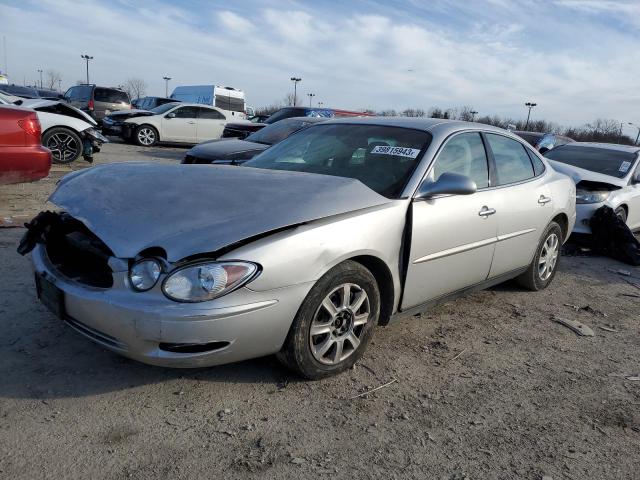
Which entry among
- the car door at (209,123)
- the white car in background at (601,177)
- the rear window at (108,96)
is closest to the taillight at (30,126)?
the white car in background at (601,177)

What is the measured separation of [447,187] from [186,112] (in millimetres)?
15070

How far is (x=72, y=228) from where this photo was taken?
10.6 ft

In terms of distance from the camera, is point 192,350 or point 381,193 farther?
point 381,193

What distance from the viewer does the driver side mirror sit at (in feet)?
10.9

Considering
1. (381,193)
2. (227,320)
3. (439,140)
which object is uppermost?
(439,140)

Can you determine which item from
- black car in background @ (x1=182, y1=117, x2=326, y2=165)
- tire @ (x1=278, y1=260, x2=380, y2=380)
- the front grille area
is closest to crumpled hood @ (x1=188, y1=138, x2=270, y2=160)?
black car in background @ (x1=182, y1=117, x2=326, y2=165)

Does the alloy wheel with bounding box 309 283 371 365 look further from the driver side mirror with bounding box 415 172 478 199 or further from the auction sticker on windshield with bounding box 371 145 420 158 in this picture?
the auction sticker on windshield with bounding box 371 145 420 158

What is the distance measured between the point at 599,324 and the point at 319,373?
9.13 ft

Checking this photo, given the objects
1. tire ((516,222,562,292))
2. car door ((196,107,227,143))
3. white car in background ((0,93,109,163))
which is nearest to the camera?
tire ((516,222,562,292))

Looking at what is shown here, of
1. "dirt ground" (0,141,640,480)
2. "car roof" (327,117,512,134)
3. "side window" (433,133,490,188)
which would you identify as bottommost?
"dirt ground" (0,141,640,480)

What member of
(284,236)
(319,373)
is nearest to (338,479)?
(319,373)

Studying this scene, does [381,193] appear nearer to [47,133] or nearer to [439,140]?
[439,140]

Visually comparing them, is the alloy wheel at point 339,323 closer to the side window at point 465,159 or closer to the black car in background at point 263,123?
the side window at point 465,159

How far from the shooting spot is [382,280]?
326cm
